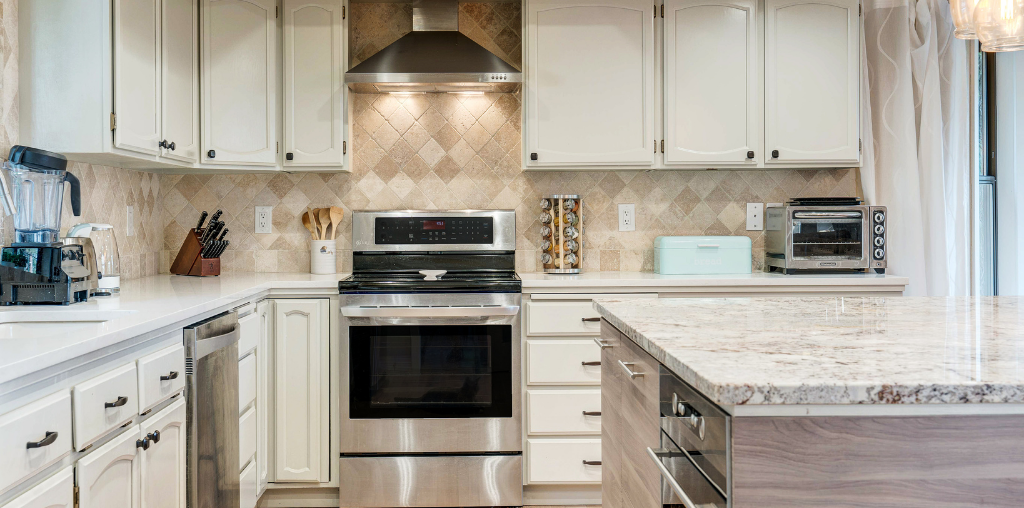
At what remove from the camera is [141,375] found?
5.18ft

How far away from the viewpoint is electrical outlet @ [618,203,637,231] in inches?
129

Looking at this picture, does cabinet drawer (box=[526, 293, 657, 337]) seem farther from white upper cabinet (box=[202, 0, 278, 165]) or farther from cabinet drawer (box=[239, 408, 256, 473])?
white upper cabinet (box=[202, 0, 278, 165])

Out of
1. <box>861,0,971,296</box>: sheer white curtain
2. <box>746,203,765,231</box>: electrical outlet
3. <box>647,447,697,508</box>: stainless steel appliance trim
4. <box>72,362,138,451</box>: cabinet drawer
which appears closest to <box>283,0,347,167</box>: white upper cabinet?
<box>72,362,138,451</box>: cabinet drawer

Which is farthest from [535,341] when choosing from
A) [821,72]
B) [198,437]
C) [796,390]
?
[796,390]

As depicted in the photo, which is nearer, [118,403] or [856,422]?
[856,422]

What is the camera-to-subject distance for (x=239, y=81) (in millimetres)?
2783

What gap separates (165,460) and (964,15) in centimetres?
220

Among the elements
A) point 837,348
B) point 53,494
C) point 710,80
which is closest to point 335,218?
point 710,80

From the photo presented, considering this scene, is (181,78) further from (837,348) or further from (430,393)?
(837,348)

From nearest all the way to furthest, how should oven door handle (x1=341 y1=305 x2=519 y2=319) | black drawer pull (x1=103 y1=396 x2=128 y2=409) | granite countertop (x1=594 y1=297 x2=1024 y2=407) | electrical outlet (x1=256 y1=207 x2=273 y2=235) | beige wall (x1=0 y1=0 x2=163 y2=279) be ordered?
granite countertop (x1=594 y1=297 x2=1024 y2=407) → black drawer pull (x1=103 y1=396 x2=128 y2=409) → beige wall (x1=0 y1=0 x2=163 y2=279) → oven door handle (x1=341 y1=305 x2=519 y2=319) → electrical outlet (x1=256 y1=207 x2=273 y2=235)

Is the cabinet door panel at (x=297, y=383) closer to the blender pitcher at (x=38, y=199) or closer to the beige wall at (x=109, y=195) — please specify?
the beige wall at (x=109, y=195)

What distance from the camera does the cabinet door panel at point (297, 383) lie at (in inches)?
106

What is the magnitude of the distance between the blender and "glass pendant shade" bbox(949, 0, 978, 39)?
233 centimetres

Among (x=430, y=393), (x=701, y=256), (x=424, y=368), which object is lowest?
(x=430, y=393)
